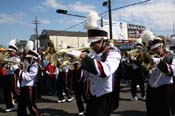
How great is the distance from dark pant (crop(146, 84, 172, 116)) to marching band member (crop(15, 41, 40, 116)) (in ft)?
8.22

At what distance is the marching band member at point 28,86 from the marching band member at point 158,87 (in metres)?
2.50

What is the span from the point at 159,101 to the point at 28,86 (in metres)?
2.81

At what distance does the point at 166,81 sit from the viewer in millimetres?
6277

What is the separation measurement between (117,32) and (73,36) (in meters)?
53.3

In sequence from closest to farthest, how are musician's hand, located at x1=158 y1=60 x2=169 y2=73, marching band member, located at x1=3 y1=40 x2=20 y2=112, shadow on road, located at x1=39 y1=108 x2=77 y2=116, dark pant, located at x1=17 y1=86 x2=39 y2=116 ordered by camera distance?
musician's hand, located at x1=158 y1=60 x2=169 y2=73, dark pant, located at x1=17 y1=86 x2=39 y2=116, shadow on road, located at x1=39 y1=108 x2=77 y2=116, marching band member, located at x1=3 y1=40 x2=20 y2=112

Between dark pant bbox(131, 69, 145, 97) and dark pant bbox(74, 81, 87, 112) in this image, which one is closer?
dark pant bbox(74, 81, 87, 112)

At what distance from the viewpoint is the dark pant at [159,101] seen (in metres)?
6.12

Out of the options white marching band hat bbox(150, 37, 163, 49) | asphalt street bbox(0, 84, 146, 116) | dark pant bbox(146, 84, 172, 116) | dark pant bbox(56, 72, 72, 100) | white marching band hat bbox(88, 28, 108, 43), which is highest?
white marching band hat bbox(88, 28, 108, 43)

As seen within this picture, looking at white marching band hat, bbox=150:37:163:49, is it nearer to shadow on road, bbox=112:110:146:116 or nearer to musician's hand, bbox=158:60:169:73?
musician's hand, bbox=158:60:169:73

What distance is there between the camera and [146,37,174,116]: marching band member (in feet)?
19.9

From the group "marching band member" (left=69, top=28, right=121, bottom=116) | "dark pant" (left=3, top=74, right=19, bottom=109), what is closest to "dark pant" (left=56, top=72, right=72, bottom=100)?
"dark pant" (left=3, top=74, right=19, bottom=109)

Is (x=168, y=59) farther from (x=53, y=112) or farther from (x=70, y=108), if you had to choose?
(x=70, y=108)

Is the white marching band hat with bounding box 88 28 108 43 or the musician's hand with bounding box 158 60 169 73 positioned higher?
the white marching band hat with bounding box 88 28 108 43

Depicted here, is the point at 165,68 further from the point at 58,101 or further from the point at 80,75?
the point at 58,101
